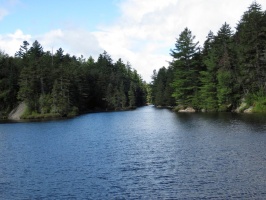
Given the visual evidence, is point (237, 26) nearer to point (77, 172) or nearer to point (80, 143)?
point (80, 143)

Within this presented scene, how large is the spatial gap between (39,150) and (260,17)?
65.2 metres

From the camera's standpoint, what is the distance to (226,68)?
8831cm

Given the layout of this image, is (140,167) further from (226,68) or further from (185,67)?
(185,67)

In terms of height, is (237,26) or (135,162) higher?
(237,26)

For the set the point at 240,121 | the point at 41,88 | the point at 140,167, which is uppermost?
the point at 41,88

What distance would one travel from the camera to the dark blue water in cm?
2309

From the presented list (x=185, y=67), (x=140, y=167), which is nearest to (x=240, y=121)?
(x=140, y=167)

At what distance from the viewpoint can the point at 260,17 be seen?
266ft

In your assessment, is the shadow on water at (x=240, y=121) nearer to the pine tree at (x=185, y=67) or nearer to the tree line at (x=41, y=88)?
the pine tree at (x=185, y=67)

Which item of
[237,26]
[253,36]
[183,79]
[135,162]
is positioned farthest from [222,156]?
[237,26]

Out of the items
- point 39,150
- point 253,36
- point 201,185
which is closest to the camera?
point 201,185

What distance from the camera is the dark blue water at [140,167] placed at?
2309 centimetres

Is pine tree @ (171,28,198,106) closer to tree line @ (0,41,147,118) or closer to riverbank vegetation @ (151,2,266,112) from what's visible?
riverbank vegetation @ (151,2,266,112)

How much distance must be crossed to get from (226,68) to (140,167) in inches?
2553
